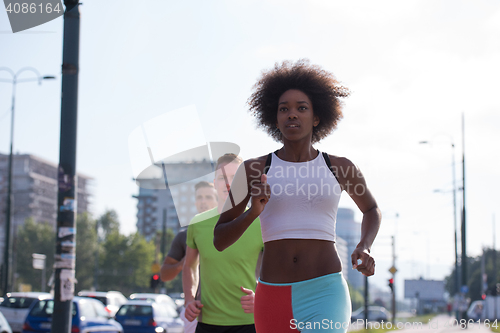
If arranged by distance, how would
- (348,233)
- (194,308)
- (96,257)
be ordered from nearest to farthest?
(194,308)
(96,257)
(348,233)

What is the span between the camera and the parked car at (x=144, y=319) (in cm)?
1959

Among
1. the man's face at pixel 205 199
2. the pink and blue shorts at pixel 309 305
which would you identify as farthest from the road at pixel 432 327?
the pink and blue shorts at pixel 309 305

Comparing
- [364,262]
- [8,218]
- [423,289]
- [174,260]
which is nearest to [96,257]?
[423,289]

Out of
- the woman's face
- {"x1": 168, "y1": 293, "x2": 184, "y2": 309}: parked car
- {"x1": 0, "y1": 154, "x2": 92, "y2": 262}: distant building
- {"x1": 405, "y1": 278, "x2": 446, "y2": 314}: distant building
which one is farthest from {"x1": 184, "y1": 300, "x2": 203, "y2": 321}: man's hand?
{"x1": 0, "y1": 154, "x2": 92, "y2": 262}: distant building

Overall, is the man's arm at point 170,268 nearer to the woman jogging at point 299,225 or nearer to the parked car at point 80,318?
the woman jogging at point 299,225

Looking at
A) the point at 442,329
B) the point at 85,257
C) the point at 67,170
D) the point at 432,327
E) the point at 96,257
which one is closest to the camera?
the point at 432,327

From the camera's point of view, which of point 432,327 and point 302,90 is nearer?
point 302,90

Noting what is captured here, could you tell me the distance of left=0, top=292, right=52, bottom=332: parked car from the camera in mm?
20266

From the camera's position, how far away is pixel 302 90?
3.29 metres

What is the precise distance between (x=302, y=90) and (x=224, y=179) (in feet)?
3.45

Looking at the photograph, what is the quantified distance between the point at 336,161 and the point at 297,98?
0.39 metres

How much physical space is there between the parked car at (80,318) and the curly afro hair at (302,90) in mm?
13018

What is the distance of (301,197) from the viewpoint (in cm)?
293

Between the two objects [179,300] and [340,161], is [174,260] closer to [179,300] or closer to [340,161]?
[340,161]
